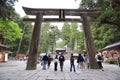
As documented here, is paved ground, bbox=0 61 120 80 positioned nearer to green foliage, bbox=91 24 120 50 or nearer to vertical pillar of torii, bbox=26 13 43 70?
vertical pillar of torii, bbox=26 13 43 70

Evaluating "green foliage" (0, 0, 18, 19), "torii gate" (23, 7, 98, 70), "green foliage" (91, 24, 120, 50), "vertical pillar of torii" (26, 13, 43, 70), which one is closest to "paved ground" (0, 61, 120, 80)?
"vertical pillar of torii" (26, 13, 43, 70)

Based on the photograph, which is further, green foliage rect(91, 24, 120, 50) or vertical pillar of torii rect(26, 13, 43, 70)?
green foliage rect(91, 24, 120, 50)

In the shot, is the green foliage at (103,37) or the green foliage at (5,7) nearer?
the green foliage at (5,7)

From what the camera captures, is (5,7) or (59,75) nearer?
(5,7)

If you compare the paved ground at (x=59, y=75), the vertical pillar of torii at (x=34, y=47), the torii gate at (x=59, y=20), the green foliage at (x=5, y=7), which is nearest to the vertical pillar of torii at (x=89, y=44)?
the torii gate at (x=59, y=20)

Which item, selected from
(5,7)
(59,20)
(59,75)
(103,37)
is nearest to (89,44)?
(59,20)

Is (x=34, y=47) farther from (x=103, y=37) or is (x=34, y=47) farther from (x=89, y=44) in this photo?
(x=103, y=37)

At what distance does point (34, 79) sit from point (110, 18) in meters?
5.45

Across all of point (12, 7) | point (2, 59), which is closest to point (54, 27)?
point (2, 59)

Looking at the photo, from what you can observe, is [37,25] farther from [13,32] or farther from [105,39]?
[105,39]

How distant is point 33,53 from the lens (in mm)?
18500

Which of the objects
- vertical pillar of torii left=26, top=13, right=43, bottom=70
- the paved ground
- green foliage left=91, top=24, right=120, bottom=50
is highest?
green foliage left=91, top=24, right=120, bottom=50

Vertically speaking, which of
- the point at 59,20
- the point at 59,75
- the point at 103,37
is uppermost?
the point at 103,37

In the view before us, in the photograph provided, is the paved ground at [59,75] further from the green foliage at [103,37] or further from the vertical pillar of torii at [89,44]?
the green foliage at [103,37]
